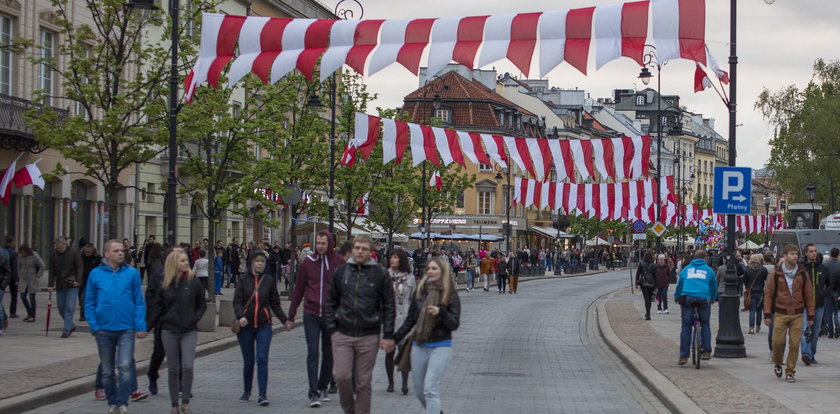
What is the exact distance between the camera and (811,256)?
62.4 feet

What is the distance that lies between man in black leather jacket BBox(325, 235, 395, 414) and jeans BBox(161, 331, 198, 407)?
2078 millimetres

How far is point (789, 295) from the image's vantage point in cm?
1623

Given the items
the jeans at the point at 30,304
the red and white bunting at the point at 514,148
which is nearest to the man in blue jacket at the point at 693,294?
the red and white bunting at the point at 514,148

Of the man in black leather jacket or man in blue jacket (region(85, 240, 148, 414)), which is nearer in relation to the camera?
the man in black leather jacket

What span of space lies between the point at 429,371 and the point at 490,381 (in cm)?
583

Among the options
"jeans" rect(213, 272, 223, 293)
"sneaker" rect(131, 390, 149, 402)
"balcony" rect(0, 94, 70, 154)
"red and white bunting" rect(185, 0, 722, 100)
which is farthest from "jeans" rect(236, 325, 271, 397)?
"jeans" rect(213, 272, 223, 293)

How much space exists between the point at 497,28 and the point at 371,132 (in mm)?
13116

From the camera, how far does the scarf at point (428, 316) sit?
10.2 m

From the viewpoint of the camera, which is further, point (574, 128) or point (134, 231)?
point (574, 128)

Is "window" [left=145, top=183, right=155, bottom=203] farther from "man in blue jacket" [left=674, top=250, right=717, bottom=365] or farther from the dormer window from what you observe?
the dormer window

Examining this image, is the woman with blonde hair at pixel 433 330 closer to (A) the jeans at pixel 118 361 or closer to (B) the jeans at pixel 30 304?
(A) the jeans at pixel 118 361

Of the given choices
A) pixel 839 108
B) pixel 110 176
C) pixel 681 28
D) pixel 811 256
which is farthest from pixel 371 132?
pixel 839 108

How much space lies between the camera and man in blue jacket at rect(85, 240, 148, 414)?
11.8 metres

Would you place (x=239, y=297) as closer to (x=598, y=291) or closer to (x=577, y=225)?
(x=598, y=291)
